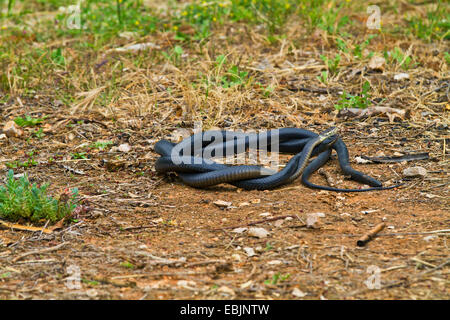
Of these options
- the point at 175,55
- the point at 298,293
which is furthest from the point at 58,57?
the point at 298,293

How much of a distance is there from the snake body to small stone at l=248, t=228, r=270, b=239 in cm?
86

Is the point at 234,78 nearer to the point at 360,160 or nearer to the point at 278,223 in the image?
the point at 360,160

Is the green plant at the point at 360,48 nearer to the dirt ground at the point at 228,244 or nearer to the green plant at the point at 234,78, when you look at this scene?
the green plant at the point at 234,78

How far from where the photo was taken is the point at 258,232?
3.57 meters

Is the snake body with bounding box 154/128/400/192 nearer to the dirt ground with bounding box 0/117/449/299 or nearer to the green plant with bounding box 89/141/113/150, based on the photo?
the dirt ground with bounding box 0/117/449/299

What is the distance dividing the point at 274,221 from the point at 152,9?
5.80m

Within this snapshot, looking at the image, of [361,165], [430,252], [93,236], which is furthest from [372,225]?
[93,236]

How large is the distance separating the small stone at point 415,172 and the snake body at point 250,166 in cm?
31

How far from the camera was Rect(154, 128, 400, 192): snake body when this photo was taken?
14.5 ft

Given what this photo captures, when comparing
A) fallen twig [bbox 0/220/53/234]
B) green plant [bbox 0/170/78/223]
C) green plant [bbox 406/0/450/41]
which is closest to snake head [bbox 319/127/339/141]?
green plant [bbox 0/170/78/223]

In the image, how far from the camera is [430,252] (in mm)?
3250

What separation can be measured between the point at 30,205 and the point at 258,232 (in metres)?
1.55

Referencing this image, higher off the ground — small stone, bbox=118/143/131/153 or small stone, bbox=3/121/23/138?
small stone, bbox=3/121/23/138

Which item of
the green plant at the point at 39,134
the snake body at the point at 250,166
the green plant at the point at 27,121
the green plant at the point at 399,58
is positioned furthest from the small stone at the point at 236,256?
the green plant at the point at 399,58
